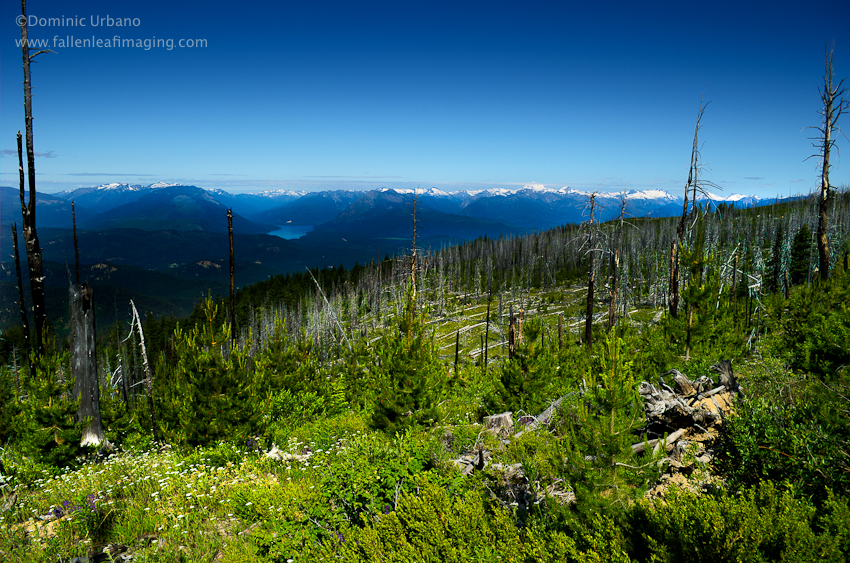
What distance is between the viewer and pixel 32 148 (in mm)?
11195

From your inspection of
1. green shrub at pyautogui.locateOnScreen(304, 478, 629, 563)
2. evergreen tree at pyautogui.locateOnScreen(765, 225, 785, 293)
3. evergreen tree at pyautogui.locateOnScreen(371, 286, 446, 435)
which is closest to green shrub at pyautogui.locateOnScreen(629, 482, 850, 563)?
green shrub at pyautogui.locateOnScreen(304, 478, 629, 563)

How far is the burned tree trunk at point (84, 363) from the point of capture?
39.1 ft

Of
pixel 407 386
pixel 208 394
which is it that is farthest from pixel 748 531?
pixel 208 394

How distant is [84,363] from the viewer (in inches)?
476

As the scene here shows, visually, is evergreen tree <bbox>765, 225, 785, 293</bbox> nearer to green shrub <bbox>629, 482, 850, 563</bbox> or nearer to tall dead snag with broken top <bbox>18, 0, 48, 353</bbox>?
green shrub <bbox>629, 482, 850, 563</bbox>

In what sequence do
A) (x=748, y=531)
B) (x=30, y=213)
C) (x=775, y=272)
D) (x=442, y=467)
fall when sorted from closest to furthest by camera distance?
(x=748, y=531)
(x=442, y=467)
(x=30, y=213)
(x=775, y=272)

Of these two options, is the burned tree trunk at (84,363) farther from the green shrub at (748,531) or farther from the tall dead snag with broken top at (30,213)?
the green shrub at (748,531)

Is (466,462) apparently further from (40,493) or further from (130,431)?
(130,431)

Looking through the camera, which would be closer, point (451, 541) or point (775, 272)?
point (451, 541)

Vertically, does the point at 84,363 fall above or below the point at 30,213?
below

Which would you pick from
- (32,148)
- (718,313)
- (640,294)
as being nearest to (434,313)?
(640,294)

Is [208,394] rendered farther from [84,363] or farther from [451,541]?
[451,541]

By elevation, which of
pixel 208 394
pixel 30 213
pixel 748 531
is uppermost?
pixel 30 213

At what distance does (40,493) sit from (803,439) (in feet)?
47.8
